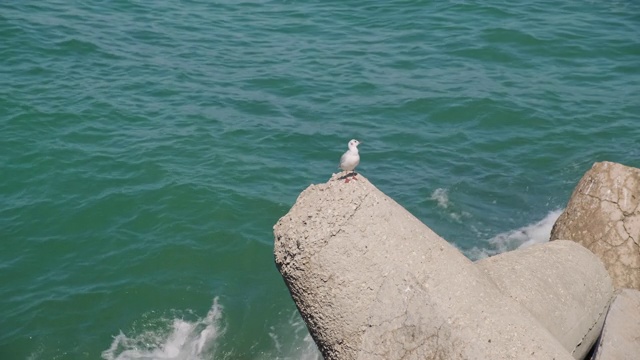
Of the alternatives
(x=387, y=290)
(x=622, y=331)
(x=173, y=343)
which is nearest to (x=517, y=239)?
(x=622, y=331)

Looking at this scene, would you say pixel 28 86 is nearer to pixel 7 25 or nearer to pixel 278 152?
pixel 7 25

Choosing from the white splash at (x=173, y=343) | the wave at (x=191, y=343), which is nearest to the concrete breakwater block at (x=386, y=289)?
the wave at (x=191, y=343)

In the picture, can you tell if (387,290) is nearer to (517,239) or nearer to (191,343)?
(191,343)

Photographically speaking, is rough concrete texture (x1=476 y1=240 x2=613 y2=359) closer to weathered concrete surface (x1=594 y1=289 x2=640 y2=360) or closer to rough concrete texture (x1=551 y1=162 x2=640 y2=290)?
weathered concrete surface (x1=594 y1=289 x2=640 y2=360)

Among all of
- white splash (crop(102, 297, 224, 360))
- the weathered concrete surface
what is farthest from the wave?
the weathered concrete surface

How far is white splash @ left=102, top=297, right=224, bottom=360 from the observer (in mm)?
13031

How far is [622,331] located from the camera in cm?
991

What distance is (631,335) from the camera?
9.92 m

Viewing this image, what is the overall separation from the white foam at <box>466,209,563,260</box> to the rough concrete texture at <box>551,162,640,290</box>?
3.21 metres

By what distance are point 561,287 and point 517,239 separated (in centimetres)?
600

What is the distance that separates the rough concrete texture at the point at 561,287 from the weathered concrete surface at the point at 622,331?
14 centimetres

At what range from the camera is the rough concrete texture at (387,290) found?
816 cm

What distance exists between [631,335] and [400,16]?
17.3 metres

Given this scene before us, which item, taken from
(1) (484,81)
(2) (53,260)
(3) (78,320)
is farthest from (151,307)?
(1) (484,81)
